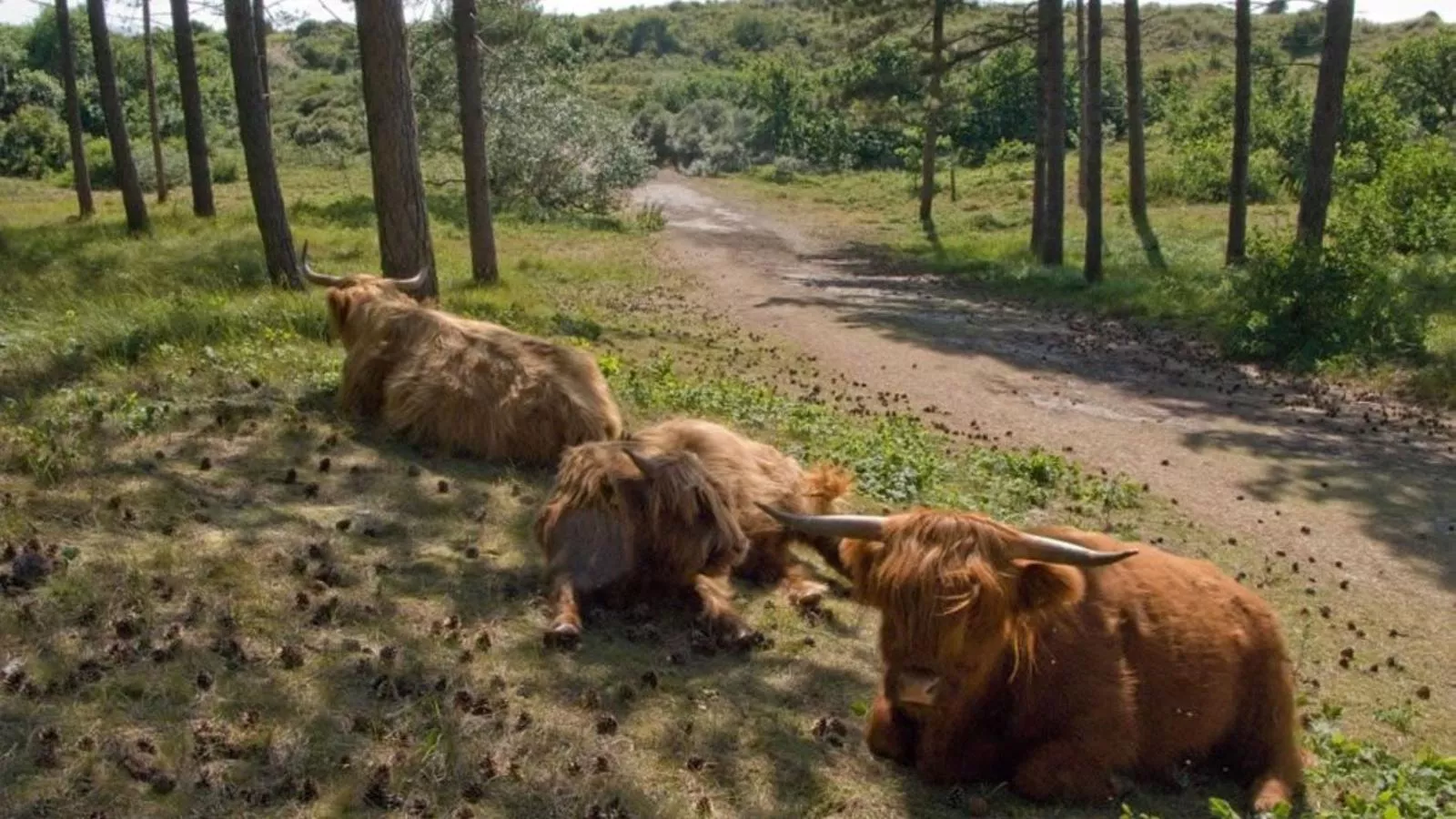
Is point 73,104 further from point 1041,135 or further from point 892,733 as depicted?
point 892,733

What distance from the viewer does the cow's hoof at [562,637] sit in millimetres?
5320

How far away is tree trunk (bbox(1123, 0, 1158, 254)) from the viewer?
901 inches

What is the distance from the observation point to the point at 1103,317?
60.0 ft

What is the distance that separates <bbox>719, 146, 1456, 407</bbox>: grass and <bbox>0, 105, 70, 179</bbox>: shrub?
84.5 ft

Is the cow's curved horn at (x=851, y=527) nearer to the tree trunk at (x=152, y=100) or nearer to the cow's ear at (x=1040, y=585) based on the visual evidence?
the cow's ear at (x=1040, y=585)

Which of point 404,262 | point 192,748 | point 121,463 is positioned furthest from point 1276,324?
point 192,748

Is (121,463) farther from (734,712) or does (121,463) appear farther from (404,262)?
(404,262)

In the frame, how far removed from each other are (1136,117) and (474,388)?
2047 centimetres

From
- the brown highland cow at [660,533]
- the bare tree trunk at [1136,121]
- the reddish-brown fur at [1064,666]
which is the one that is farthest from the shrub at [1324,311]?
the reddish-brown fur at [1064,666]

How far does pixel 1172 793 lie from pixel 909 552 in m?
1.53

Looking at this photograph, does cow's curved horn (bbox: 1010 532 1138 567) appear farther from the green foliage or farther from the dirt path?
the green foliage

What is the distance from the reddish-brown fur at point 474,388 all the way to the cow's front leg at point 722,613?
2.06m

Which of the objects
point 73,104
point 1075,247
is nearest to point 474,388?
point 1075,247

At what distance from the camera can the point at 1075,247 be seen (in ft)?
85.5
